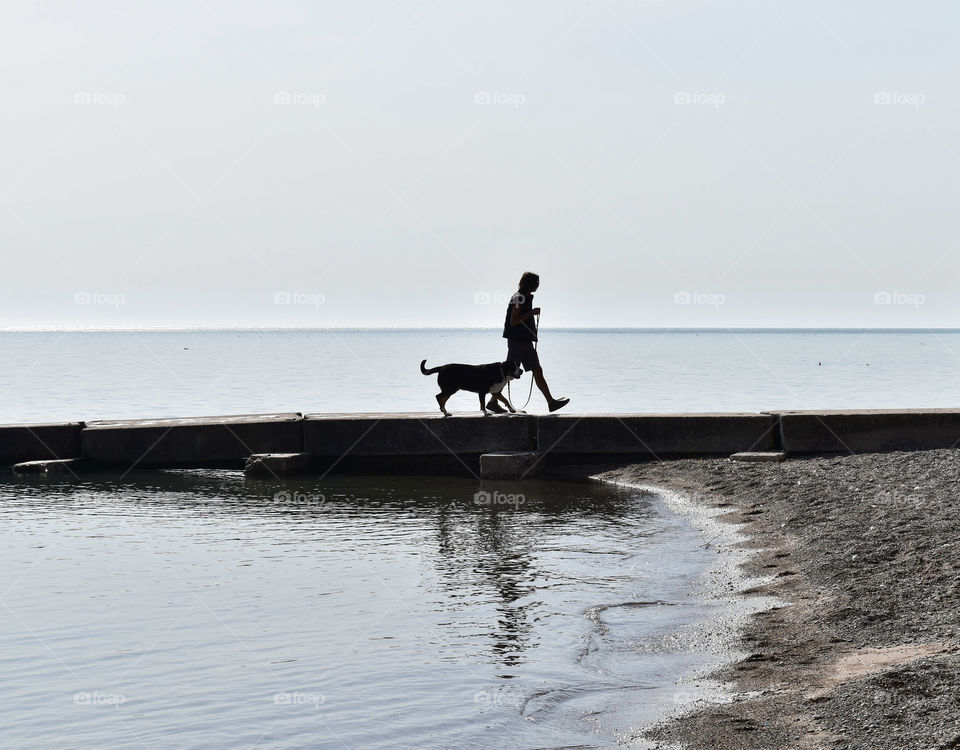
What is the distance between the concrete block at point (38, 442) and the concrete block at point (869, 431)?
32.9ft

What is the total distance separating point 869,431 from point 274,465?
7805mm

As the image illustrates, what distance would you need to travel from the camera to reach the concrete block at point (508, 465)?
14.1 m

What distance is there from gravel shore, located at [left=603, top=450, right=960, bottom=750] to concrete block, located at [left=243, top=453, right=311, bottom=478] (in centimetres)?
579

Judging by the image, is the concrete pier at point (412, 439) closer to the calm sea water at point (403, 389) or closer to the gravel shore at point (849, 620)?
the gravel shore at point (849, 620)

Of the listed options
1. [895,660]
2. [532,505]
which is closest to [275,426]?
[532,505]

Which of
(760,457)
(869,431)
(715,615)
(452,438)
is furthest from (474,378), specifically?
(715,615)

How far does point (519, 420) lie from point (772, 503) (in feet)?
13.8

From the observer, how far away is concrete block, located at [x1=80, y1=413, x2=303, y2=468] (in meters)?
15.4

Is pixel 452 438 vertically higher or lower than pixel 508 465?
higher

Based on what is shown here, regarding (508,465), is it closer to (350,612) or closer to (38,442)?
(350,612)

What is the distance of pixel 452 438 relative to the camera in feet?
48.0

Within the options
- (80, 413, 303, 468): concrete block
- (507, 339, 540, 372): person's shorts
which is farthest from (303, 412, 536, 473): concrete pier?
(507, 339, 540, 372): person's shorts

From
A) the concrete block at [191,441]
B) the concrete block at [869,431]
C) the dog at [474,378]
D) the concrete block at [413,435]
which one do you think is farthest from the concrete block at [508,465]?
the concrete block at [869,431]

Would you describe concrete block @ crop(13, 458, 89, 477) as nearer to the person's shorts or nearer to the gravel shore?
the person's shorts
